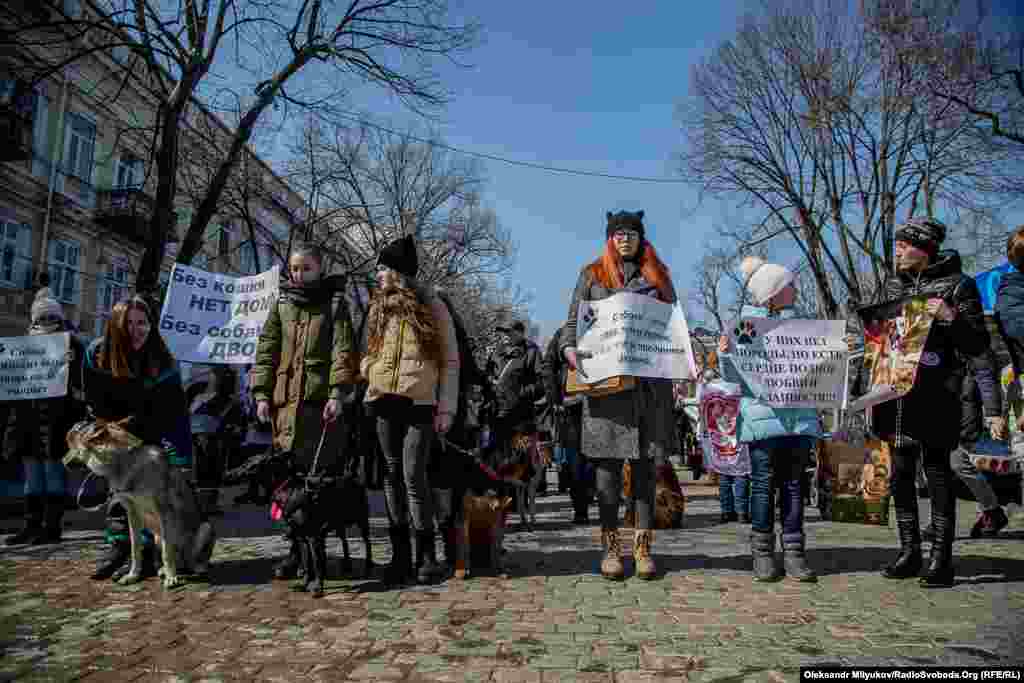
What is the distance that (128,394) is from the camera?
4738 mm

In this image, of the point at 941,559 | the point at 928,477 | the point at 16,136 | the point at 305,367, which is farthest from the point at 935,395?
the point at 16,136

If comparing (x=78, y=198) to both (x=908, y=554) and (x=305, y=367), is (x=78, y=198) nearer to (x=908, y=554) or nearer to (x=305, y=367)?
(x=305, y=367)

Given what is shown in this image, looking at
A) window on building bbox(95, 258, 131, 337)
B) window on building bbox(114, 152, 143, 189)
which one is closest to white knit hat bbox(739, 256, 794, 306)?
window on building bbox(95, 258, 131, 337)

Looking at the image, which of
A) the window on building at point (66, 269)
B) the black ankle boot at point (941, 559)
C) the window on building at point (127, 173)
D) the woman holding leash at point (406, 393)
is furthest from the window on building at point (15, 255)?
the black ankle boot at point (941, 559)

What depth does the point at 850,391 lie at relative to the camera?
192 inches

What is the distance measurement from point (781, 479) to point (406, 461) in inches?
99.7

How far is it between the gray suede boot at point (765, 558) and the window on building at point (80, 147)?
2623 centimetres

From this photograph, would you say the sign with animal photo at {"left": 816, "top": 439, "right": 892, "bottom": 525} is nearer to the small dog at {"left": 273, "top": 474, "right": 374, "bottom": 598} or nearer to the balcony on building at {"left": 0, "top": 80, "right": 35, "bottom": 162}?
the small dog at {"left": 273, "top": 474, "right": 374, "bottom": 598}

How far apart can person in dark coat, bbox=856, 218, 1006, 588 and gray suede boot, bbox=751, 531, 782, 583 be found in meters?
0.76

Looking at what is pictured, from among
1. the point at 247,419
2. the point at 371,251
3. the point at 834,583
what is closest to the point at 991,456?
the point at 834,583

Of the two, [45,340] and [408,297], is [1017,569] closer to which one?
[408,297]

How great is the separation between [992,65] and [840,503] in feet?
38.2

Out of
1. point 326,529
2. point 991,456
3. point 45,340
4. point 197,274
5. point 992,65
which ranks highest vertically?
point 992,65

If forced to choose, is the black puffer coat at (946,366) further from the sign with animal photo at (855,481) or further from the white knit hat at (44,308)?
the white knit hat at (44,308)
